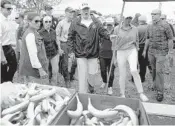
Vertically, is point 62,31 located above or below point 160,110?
above

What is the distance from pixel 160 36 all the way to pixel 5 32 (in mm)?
3039

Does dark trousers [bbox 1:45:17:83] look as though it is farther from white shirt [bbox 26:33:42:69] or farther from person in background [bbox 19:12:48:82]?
white shirt [bbox 26:33:42:69]

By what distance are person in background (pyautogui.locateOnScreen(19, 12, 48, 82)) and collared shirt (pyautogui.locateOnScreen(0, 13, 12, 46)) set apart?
75 cm

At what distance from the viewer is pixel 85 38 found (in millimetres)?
4613

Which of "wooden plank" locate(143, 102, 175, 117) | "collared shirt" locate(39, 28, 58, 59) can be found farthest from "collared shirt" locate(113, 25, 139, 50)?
"wooden plank" locate(143, 102, 175, 117)

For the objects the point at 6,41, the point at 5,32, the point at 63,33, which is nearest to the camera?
the point at 5,32

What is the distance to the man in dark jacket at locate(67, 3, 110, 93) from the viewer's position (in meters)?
4.62

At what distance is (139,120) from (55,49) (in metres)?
3.62

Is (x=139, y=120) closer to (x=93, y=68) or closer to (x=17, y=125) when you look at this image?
(x=17, y=125)

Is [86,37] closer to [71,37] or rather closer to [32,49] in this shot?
[71,37]

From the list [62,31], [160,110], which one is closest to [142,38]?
[62,31]

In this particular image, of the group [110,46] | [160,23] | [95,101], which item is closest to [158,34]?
[160,23]

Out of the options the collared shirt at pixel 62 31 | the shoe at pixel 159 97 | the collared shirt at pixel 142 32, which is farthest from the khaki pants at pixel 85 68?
the collared shirt at pixel 142 32

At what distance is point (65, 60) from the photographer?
6227mm
